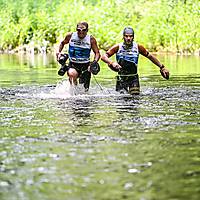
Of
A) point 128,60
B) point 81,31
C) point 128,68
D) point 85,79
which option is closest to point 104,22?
point 85,79

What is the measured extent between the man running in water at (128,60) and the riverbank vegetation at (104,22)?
86.3 ft

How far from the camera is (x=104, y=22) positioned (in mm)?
51062

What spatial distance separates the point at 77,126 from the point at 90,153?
6.46 ft

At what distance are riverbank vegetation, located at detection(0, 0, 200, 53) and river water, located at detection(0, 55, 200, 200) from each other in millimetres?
29010

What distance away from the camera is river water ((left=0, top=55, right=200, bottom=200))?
5.67 m

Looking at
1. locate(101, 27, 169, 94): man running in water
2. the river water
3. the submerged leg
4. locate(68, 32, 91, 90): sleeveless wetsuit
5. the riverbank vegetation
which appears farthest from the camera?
the riverbank vegetation

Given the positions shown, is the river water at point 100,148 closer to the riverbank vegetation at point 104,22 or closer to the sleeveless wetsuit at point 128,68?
the sleeveless wetsuit at point 128,68

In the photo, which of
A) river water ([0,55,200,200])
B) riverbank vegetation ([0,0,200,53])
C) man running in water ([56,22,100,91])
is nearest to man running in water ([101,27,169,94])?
man running in water ([56,22,100,91])

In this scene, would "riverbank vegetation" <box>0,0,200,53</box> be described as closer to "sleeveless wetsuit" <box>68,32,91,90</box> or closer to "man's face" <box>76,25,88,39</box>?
"sleeveless wetsuit" <box>68,32,91,90</box>

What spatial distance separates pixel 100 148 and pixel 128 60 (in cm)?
673

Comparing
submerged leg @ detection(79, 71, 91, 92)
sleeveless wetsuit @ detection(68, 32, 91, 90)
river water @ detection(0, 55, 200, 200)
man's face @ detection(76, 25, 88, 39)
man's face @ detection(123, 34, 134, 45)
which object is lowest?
river water @ detection(0, 55, 200, 200)

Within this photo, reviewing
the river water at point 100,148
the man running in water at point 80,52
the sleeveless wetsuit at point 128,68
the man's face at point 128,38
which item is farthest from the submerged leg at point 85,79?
the river water at point 100,148

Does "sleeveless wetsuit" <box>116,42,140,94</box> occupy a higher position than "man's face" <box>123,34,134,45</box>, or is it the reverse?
"man's face" <box>123,34,134,45</box>

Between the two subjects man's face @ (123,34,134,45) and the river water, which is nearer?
the river water
